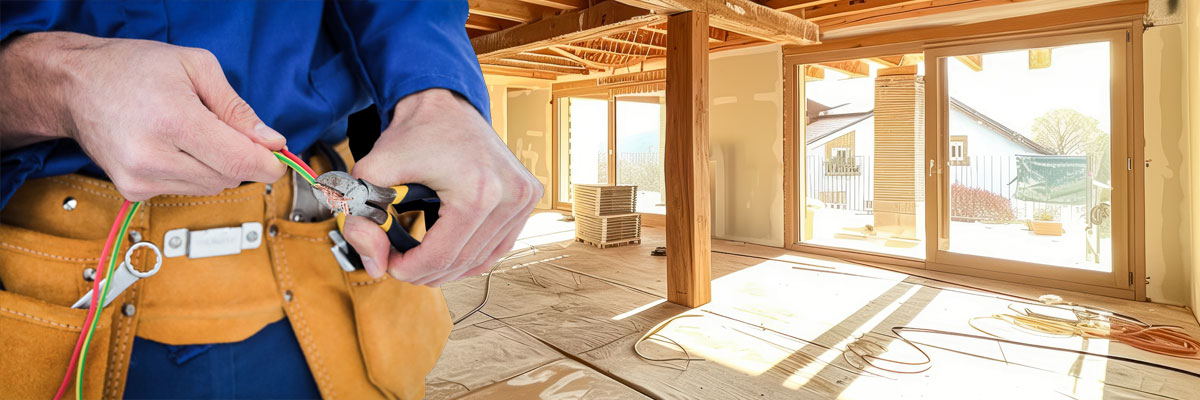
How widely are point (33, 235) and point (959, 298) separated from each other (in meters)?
5.23

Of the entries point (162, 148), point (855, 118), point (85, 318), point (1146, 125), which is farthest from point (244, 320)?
point (855, 118)

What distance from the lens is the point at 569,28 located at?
5.02 meters

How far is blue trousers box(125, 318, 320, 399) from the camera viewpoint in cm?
67

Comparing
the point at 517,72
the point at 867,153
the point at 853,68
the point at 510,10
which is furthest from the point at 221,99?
the point at 867,153

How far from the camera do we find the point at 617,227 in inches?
277

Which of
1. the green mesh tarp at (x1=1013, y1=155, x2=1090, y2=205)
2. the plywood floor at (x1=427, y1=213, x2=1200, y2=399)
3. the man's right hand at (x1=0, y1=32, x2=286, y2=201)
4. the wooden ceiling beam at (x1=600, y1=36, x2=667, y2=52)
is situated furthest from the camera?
the wooden ceiling beam at (x1=600, y1=36, x2=667, y2=52)

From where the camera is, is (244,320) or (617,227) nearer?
(244,320)

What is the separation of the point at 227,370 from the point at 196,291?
0.11 meters

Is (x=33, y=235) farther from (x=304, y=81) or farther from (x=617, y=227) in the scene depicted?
(x=617, y=227)

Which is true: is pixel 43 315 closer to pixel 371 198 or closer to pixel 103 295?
pixel 103 295

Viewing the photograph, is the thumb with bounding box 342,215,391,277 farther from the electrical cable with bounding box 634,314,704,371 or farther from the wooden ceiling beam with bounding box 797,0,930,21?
the wooden ceiling beam with bounding box 797,0,930,21

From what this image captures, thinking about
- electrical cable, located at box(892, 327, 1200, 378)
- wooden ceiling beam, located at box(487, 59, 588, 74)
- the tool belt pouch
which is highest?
wooden ceiling beam, located at box(487, 59, 588, 74)

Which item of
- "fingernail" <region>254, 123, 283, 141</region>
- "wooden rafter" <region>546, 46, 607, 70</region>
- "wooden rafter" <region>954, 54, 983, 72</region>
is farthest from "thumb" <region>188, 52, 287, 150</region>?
"wooden rafter" <region>546, 46, 607, 70</region>

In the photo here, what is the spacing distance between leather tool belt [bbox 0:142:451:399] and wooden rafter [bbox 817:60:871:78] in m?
8.28
